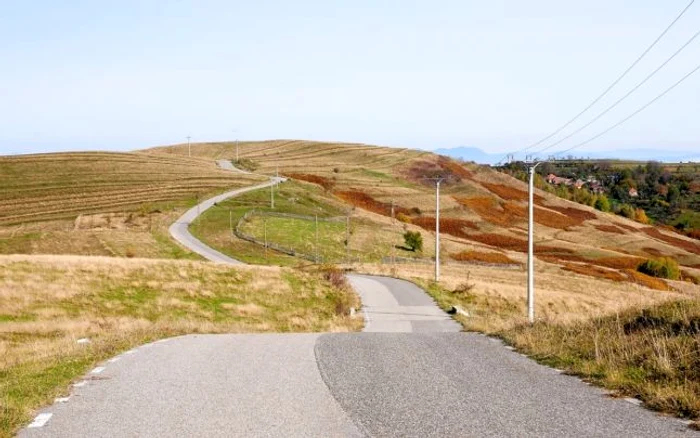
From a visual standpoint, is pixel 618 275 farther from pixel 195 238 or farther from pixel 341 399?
pixel 341 399

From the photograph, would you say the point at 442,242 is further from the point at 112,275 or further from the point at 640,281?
the point at 112,275

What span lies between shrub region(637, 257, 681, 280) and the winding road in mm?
80146

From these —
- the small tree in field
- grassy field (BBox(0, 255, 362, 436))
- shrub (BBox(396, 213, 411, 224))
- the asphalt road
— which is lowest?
the small tree in field

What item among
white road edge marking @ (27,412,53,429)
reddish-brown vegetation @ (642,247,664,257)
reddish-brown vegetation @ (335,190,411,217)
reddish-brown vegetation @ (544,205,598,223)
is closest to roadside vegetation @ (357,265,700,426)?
white road edge marking @ (27,412,53,429)

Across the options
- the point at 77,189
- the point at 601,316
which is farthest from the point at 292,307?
the point at 77,189

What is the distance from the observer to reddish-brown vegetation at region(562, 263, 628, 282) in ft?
252

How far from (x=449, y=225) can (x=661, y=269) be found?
33.2 m

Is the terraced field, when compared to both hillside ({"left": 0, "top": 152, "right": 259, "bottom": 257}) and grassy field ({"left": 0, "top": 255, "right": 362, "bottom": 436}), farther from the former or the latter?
grassy field ({"left": 0, "top": 255, "right": 362, "bottom": 436})

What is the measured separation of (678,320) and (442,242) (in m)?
80.2

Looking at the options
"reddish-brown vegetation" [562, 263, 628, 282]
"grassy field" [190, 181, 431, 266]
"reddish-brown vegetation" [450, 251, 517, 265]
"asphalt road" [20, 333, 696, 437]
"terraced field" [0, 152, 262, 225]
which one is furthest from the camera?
"terraced field" [0, 152, 262, 225]

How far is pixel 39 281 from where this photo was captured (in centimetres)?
3919

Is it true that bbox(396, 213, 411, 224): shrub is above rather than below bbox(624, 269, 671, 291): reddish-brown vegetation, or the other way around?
above

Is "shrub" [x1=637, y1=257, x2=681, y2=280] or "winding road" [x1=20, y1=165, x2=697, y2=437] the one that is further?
"shrub" [x1=637, y1=257, x2=681, y2=280]

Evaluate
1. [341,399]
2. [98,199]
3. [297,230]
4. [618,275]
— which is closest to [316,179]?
[98,199]
